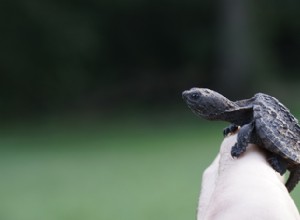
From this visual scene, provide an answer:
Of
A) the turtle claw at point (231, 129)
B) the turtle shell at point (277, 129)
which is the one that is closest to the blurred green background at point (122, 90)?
the turtle claw at point (231, 129)

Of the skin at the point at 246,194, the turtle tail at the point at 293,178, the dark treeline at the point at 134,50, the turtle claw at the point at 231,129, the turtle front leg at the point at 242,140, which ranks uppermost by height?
the skin at the point at 246,194

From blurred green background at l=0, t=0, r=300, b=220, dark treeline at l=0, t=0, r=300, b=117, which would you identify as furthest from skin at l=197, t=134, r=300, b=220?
dark treeline at l=0, t=0, r=300, b=117

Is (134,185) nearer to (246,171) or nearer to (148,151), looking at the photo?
(148,151)

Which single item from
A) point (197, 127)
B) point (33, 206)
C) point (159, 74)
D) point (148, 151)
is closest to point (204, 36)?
point (159, 74)

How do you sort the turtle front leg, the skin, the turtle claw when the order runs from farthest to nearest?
the turtle claw
the turtle front leg
the skin

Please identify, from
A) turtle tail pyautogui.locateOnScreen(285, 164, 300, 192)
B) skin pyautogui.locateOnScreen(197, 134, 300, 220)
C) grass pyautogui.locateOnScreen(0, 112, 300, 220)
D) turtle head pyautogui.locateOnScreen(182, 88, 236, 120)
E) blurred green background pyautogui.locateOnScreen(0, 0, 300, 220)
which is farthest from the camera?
blurred green background pyautogui.locateOnScreen(0, 0, 300, 220)

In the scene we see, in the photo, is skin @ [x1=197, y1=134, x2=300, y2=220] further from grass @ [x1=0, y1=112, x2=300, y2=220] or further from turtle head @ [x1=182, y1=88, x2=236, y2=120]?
grass @ [x1=0, y1=112, x2=300, y2=220]

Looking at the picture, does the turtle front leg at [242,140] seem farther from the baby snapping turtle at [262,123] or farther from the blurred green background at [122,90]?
the blurred green background at [122,90]
